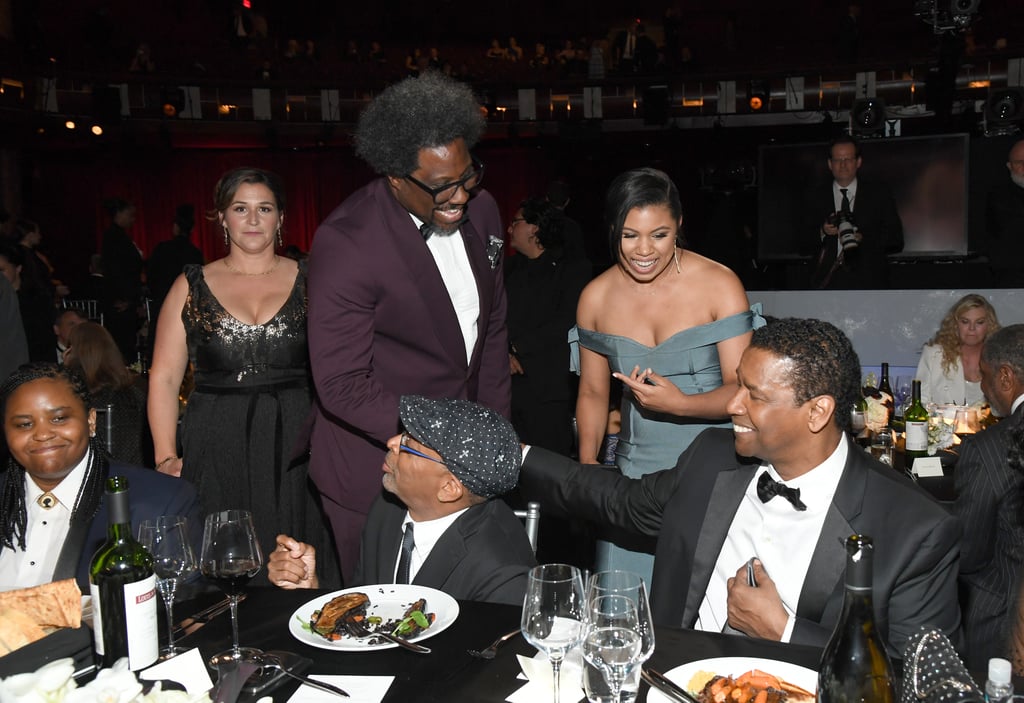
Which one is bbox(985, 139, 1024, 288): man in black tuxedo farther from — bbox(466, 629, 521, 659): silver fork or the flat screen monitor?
bbox(466, 629, 521, 659): silver fork

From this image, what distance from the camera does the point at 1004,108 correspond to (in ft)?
28.3

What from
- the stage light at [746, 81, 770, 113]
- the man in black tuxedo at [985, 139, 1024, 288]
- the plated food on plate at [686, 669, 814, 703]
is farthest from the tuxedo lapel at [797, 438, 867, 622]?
the stage light at [746, 81, 770, 113]

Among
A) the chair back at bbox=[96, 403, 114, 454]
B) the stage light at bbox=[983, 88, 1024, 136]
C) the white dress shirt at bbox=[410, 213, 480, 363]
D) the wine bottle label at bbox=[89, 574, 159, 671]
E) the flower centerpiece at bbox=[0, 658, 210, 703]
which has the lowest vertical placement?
the chair back at bbox=[96, 403, 114, 454]

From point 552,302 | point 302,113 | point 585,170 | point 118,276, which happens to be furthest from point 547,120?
point 552,302

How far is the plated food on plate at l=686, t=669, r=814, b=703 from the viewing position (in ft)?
4.19

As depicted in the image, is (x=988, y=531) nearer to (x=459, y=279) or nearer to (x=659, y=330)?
(x=659, y=330)

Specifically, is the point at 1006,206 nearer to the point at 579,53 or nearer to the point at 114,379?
the point at 114,379

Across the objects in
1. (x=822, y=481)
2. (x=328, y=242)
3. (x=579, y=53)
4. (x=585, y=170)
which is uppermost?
(x=579, y=53)

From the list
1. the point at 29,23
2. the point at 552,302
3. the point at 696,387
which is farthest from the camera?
the point at 29,23

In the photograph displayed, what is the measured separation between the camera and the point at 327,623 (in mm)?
1562

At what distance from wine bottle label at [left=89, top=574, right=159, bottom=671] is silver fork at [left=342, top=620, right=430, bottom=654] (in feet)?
1.01

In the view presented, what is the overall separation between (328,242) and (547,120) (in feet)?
37.6

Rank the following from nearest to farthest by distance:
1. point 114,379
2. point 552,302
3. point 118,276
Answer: point 114,379 < point 552,302 < point 118,276

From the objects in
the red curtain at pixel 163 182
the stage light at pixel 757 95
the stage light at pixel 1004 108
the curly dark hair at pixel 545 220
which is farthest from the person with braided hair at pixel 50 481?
the red curtain at pixel 163 182
